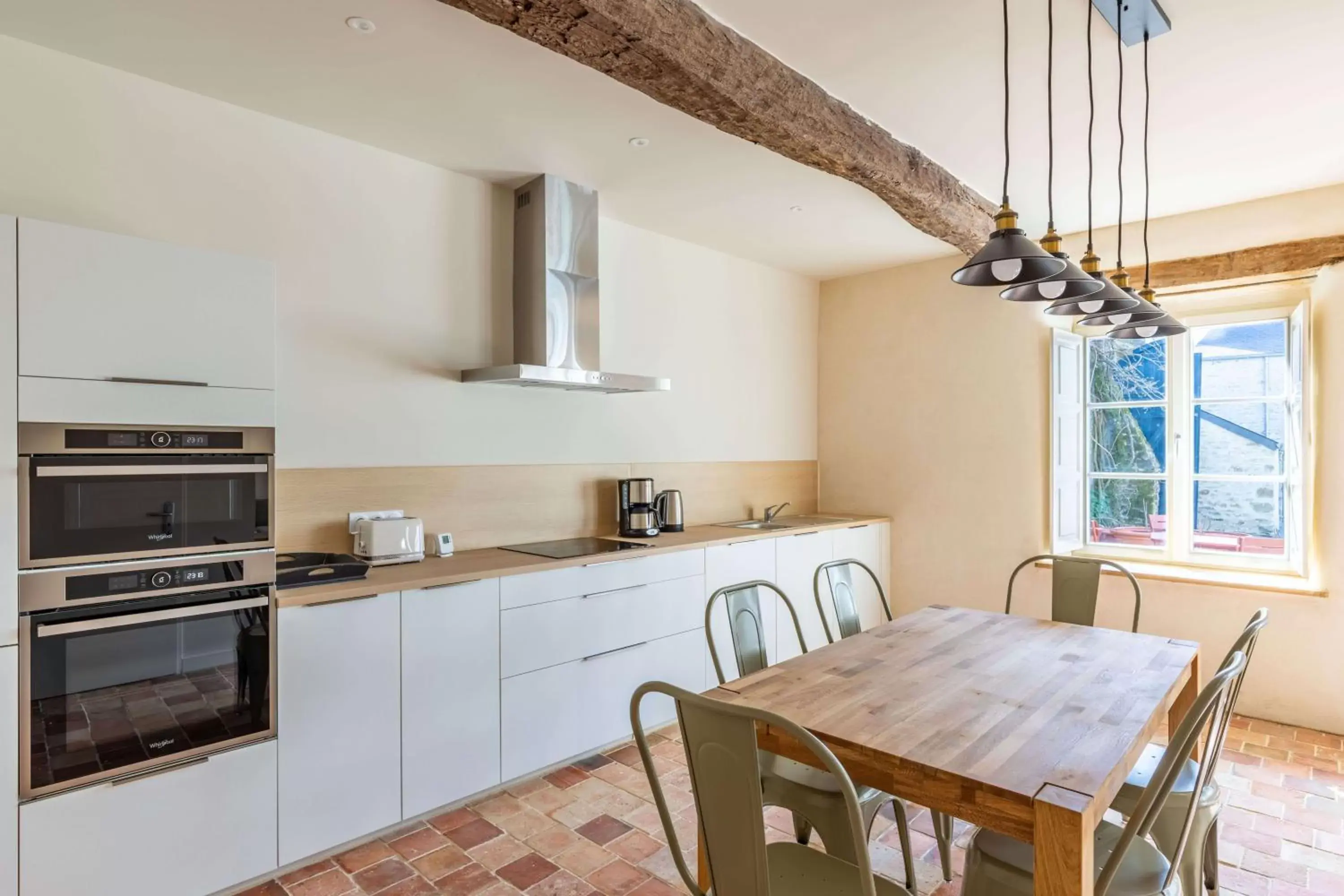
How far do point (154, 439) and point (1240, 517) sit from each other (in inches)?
192

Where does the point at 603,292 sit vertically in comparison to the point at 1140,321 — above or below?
above

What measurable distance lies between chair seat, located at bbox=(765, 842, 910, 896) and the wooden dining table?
19 centimetres

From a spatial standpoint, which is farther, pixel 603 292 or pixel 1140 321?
pixel 603 292

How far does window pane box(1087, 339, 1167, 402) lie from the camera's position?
4172 millimetres

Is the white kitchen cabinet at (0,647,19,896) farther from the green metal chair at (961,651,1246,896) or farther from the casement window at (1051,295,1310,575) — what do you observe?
the casement window at (1051,295,1310,575)

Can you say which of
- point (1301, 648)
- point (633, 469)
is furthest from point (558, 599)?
point (1301, 648)

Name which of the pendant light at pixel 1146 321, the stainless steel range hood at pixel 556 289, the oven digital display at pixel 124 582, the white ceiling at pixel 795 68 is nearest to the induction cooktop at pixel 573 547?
the stainless steel range hood at pixel 556 289

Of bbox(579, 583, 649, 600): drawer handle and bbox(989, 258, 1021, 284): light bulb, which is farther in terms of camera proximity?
bbox(579, 583, 649, 600): drawer handle

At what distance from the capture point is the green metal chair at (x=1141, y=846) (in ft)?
4.65

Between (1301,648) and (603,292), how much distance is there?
3898 mm

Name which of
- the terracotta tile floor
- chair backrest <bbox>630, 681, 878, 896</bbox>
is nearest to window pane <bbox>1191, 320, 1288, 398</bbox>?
the terracotta tile floor

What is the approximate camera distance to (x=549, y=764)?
9.89 feet

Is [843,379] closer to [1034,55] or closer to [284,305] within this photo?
[1034,55]

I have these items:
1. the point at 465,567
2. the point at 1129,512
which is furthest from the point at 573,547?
the point at 1129,512
